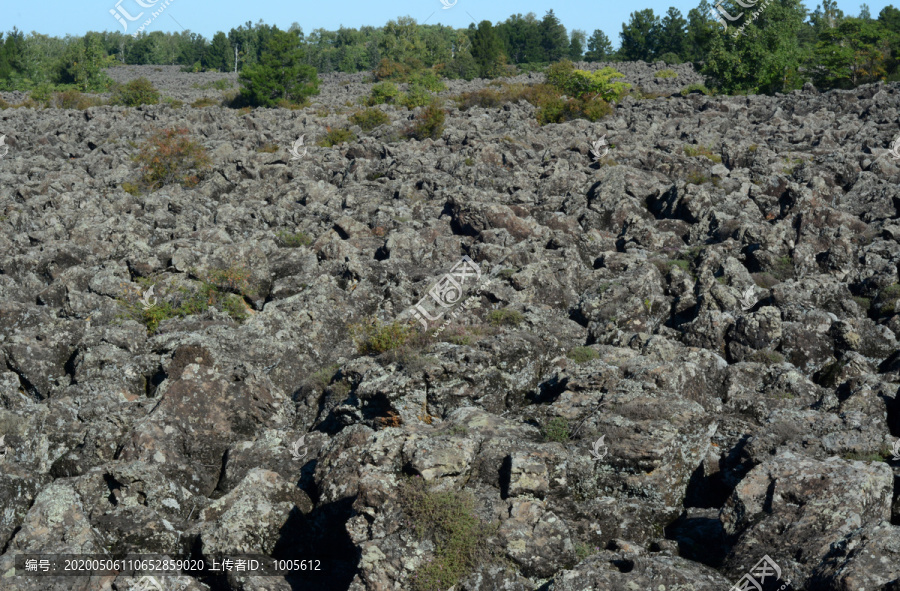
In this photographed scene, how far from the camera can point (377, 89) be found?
60594mm

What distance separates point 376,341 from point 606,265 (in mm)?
8729

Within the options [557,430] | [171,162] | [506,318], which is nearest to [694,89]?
[171,162]

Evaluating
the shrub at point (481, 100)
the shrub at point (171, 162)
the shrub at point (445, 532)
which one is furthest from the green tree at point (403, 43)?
the shrub at point (445, 532)

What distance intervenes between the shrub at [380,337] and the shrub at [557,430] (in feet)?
16.3

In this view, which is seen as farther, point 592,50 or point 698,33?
point 592,50

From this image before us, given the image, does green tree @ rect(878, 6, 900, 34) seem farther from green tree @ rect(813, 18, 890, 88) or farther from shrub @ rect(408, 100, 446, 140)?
shrub @ rect(408, 100, 446, 140)

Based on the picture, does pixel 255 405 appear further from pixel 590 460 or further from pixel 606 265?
pixel 606 265

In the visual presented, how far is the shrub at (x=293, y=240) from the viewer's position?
A: 25734 millimetres

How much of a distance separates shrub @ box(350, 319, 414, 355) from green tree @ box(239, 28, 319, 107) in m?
45.4

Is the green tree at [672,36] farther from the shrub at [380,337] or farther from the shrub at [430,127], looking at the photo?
the shrub at [380,337]

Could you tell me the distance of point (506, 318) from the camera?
17.7 m

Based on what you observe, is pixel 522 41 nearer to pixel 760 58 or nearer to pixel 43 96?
pixel 760 58

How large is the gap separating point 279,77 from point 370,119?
18.5 meters

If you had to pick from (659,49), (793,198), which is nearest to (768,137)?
(793,198)
